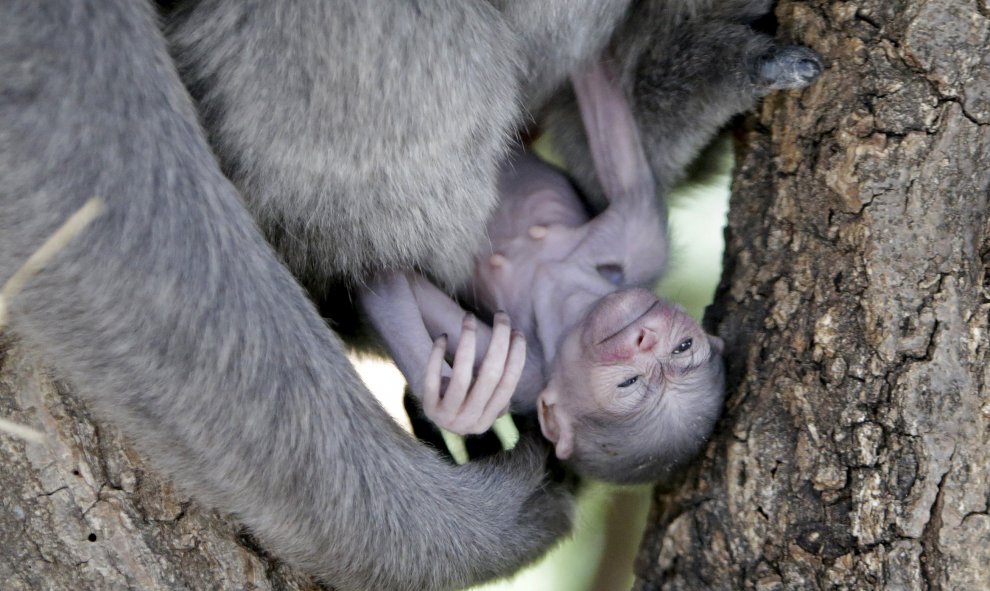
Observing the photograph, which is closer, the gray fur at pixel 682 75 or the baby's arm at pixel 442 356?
the baby's arm at pixel 442 356

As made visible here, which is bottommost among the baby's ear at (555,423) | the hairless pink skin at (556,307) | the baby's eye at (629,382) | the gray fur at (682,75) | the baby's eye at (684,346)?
the baby's ear at (555,423)

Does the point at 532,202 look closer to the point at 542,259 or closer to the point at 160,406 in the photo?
the point at 542,259

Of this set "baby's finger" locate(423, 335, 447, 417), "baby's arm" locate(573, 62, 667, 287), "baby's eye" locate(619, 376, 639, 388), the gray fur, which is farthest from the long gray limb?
the gray fur

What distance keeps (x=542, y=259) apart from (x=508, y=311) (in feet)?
0.55

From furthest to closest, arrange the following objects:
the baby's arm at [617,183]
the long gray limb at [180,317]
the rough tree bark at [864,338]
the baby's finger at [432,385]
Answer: the baby's arm at [617,183] < the baby's finger at [432,385] < the rough tree bark at [864,338] < the long gray limb at [180,317]

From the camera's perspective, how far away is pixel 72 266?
6.81 feet

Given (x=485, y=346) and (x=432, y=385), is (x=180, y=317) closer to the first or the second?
(x=432, y=385)

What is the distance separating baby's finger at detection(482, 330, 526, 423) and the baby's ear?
22 cm

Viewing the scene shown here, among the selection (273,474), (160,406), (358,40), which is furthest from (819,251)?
(160,406)

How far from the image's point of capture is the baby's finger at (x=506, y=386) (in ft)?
8.50

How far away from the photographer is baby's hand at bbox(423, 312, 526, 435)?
2.56 meters

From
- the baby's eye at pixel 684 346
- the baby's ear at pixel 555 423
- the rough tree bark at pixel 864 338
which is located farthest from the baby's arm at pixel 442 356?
the rough tree bark at pixel 864 338

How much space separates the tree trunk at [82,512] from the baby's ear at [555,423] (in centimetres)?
86

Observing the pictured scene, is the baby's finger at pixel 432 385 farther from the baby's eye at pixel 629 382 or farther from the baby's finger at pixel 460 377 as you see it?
the baby's eye at pixel 629 382
